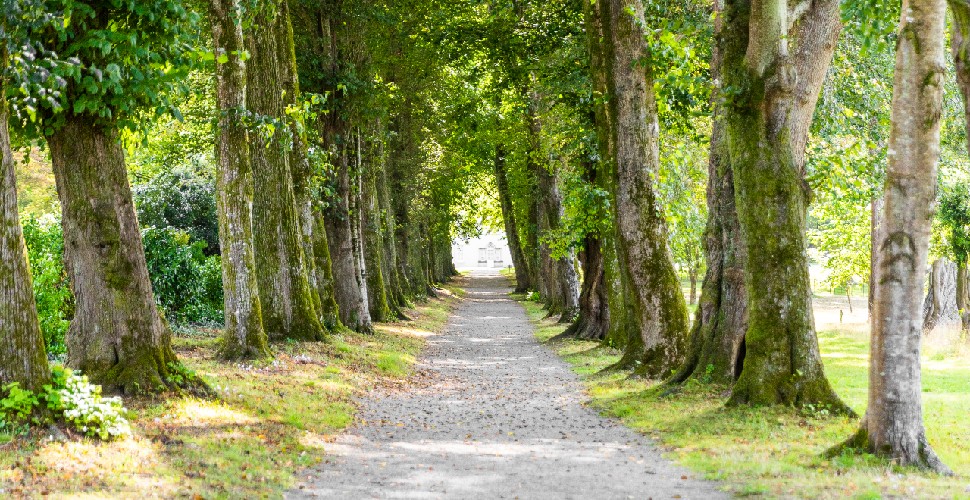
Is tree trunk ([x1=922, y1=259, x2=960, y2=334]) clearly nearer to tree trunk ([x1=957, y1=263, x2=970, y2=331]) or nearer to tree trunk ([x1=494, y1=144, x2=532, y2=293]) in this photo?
tree trunk ([x1=957, y1=263, x2=970, y2=331])

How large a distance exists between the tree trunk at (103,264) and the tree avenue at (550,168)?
0.09ft

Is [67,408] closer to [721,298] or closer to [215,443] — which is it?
[215,443]

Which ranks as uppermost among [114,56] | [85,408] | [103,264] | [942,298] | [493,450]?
[114,56]

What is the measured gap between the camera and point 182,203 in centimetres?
2762

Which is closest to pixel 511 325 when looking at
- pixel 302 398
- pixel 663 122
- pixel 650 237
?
pixel 663 122

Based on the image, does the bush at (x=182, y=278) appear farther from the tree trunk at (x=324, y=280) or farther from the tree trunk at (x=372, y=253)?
the tree trunk at (x=372, y=253)

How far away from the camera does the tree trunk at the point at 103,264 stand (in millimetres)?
9930

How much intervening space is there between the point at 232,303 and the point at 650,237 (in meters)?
6.93

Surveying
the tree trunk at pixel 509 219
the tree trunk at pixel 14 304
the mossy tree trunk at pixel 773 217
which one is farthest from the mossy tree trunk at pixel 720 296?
the tree trunk at pixel 509 219

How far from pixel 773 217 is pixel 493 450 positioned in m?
4.08

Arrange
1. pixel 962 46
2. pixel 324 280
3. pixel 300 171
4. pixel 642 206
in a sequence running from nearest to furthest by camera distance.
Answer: pixel 962 46 < pixel 642 206 < pixel 300 171 < pixel 324 280

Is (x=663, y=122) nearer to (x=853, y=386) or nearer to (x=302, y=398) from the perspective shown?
(x=853, y=386)

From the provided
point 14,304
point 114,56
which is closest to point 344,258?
point 114,56

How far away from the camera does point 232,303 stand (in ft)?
49.4
